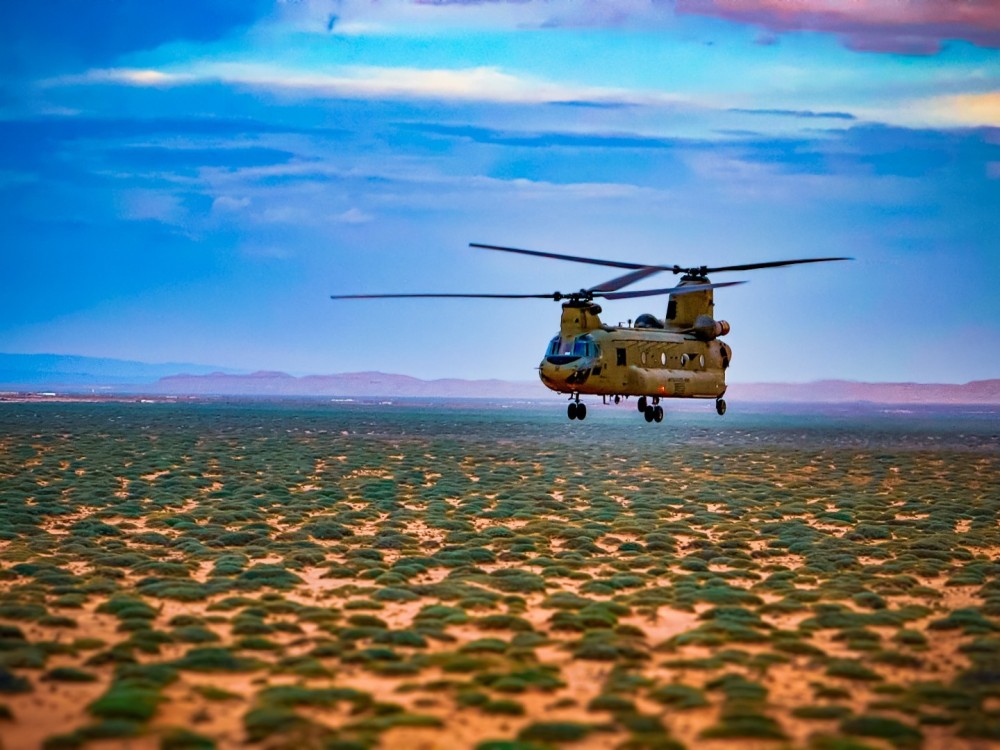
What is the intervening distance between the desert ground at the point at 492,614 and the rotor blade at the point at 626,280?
805cm

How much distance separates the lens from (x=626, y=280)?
125 ft

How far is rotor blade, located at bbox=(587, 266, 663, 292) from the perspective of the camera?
123ft

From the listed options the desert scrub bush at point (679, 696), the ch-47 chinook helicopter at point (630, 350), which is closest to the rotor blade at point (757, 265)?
the ch-47 chinook helicopter at point (630, 350)

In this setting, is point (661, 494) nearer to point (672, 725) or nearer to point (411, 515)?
point (411, 515)

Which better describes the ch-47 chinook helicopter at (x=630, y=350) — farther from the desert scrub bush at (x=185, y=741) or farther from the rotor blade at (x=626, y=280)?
the desert scrub bush at (x=185, y=741)

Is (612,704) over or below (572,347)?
below

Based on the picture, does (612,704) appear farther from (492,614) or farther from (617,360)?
(617,360)

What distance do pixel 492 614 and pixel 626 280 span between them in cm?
1430

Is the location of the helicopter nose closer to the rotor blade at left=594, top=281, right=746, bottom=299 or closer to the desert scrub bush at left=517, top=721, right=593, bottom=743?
the rotor blade at left=594, top=281, right=746, bottom=299

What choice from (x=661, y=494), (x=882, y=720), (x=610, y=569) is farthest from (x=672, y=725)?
(x=661, y=494)

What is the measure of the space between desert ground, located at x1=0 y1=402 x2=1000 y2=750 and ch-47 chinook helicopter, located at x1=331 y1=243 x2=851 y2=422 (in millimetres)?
4966

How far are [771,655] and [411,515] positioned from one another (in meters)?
24.6

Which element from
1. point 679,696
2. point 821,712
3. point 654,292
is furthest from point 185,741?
point 654,292

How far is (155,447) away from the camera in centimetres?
8606
